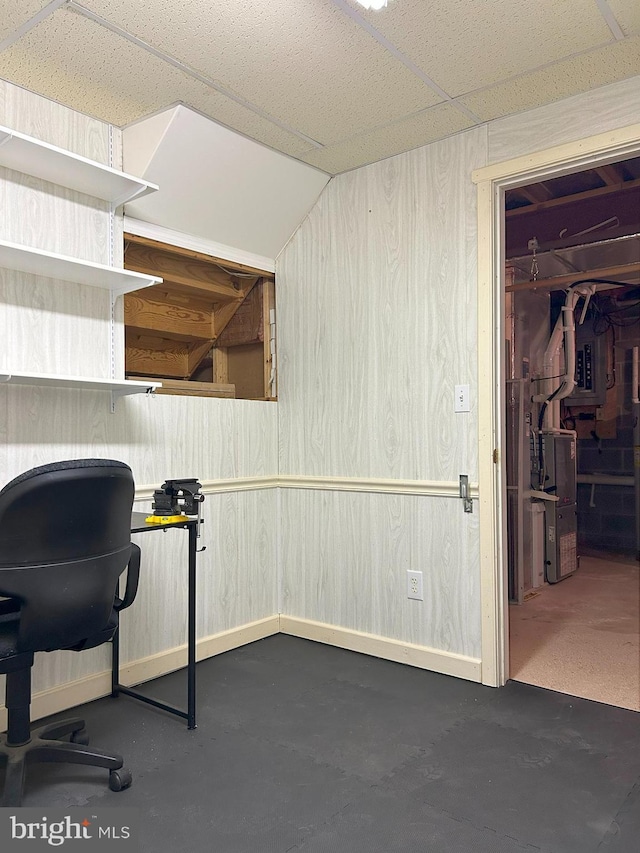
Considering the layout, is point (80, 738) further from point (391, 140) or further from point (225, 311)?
point (391, 140)

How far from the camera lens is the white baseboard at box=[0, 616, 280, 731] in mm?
2582

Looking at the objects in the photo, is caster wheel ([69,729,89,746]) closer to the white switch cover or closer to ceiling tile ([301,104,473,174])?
the white switch cover

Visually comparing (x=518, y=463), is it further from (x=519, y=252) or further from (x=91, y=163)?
(x=91, y=163)

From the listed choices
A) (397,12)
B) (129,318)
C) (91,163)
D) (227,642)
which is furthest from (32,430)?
(397,12)

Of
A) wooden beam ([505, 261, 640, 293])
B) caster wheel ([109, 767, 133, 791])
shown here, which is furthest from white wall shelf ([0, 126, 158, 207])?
wooden beam ([505, 261, 640, 293])

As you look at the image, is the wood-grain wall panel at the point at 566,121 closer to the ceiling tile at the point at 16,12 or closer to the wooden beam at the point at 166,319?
the wooden beam at the point at 166,319

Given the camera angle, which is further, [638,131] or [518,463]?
[518,463]

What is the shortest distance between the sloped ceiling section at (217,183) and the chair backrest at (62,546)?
5.17 ft

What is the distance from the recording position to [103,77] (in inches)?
96.9

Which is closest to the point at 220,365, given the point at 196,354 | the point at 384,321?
the point at 196,354

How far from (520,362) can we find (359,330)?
7.23 feet

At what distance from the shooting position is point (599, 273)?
464 centimetres

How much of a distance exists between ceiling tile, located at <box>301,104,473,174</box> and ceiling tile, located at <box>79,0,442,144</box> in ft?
0.30

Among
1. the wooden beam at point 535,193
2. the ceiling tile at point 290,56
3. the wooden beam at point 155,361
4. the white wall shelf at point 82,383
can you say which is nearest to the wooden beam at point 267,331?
the wooden beam at point 155,361
